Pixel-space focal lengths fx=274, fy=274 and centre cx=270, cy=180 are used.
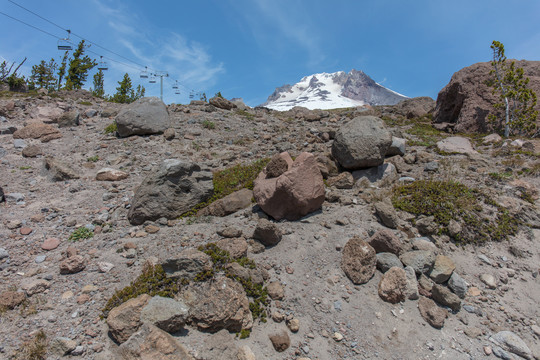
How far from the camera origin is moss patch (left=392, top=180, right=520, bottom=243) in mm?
6949

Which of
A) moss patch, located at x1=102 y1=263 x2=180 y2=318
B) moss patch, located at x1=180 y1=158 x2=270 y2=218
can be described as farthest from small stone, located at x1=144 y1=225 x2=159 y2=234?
moss patch, located at x1=102 y1=263 x2=180 y2=318

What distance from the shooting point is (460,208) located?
7441 mm

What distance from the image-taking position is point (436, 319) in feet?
16.2

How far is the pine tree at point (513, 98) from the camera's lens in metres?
14.9

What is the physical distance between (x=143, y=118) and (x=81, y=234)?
28.7 feet

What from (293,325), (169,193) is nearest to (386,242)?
(293,325)

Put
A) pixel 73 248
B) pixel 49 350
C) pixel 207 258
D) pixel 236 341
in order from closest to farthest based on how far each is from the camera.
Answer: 1. pixel 49 350
2. pixel 236 341
3. pixel 207 258
4. pixel 73 248

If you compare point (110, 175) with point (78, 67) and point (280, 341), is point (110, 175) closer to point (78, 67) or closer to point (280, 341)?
point (280, 341)

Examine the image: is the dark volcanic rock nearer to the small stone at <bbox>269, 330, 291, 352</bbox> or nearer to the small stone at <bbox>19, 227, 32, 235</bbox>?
the small stone at <bbox>269, 330, 291, 352</bbox>

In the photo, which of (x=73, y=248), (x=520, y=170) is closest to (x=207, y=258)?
(x=73, y=248)

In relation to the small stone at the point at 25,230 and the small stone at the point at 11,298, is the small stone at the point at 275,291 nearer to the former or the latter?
the small stone at the point at 11,298

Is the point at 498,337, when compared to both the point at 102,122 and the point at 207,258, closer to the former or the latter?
the point at 207,258

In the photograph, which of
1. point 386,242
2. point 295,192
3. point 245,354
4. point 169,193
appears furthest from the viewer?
point 169,193

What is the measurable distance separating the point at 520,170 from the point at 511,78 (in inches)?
374
